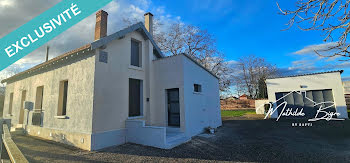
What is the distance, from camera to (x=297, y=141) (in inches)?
287

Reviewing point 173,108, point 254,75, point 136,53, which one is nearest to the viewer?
point 173,108

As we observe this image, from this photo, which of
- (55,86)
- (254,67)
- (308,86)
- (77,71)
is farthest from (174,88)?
(254,67)

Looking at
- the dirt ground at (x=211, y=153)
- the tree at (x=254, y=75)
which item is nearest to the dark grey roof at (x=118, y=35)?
the dirt ground at (x=211, y=153)

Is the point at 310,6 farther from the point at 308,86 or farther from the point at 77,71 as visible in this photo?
the point at 308,86

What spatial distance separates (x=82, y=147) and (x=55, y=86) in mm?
3939

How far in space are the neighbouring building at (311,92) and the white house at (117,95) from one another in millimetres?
8761

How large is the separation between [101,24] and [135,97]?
12.6 feet

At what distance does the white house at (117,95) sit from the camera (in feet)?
21.4

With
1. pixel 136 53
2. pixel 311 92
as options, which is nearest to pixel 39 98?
pixel 136 53

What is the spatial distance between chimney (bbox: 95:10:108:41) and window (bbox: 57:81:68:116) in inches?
121

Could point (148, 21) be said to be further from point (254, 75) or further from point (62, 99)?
point (254, 75)

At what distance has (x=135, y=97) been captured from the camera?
8.22 meters

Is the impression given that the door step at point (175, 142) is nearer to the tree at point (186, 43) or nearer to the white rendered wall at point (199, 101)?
the white rendered wall at point (199, 101)

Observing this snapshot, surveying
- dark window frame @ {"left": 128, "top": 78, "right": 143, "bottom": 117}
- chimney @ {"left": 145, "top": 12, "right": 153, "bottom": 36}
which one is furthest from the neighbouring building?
dark window frame @ {"left": 128, "top": 78, "right": 143, "bottom": 117}
